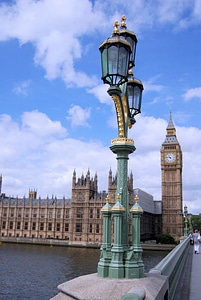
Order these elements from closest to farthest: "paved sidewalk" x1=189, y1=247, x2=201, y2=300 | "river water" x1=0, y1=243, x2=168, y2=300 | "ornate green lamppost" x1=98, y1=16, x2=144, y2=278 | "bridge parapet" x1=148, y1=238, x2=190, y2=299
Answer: "ornate green lamppost" x1=98, y1=16, x2=144, y2=278, "bridge parapet" x1=148, y1=238, x2=190, y2=299, "paved sidewalk" x1=189, y1=247, x2=201, y2=300, "river water" x1=0, y1=243, x2=168, y2=300

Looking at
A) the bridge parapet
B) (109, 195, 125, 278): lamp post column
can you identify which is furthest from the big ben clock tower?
(109, 195, 125, 278): lamp post column

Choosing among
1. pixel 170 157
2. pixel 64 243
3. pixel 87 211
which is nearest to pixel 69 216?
pixel 87 211

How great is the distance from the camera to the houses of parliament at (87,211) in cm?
8350

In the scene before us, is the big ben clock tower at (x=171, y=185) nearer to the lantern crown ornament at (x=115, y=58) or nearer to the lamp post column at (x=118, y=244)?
the lamp post column at (x=118, y=244)

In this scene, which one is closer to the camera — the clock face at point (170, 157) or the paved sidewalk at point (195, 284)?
the paved sidewalk at point (195, 284)

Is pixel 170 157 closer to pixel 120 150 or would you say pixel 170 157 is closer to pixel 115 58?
pixel 120 150

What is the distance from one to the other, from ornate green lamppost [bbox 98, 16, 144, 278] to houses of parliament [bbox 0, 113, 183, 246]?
66.8m

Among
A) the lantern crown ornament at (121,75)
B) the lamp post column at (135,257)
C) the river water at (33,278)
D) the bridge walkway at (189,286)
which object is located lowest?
the river water at (33,278)

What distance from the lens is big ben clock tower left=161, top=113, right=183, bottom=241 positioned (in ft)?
331

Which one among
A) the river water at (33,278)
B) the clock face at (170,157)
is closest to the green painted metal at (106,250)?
the river water at (33,278)

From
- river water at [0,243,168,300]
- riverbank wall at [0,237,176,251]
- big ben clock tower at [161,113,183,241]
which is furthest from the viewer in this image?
big ben clock tower at [161,113,183,241]

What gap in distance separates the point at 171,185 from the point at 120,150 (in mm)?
101135

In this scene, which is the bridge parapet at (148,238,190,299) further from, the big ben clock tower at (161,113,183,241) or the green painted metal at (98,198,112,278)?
the big ben clock tower at (161,113,183,241)

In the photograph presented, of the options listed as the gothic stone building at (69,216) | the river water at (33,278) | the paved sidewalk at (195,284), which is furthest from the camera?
the gothic stone building at (69,216)
